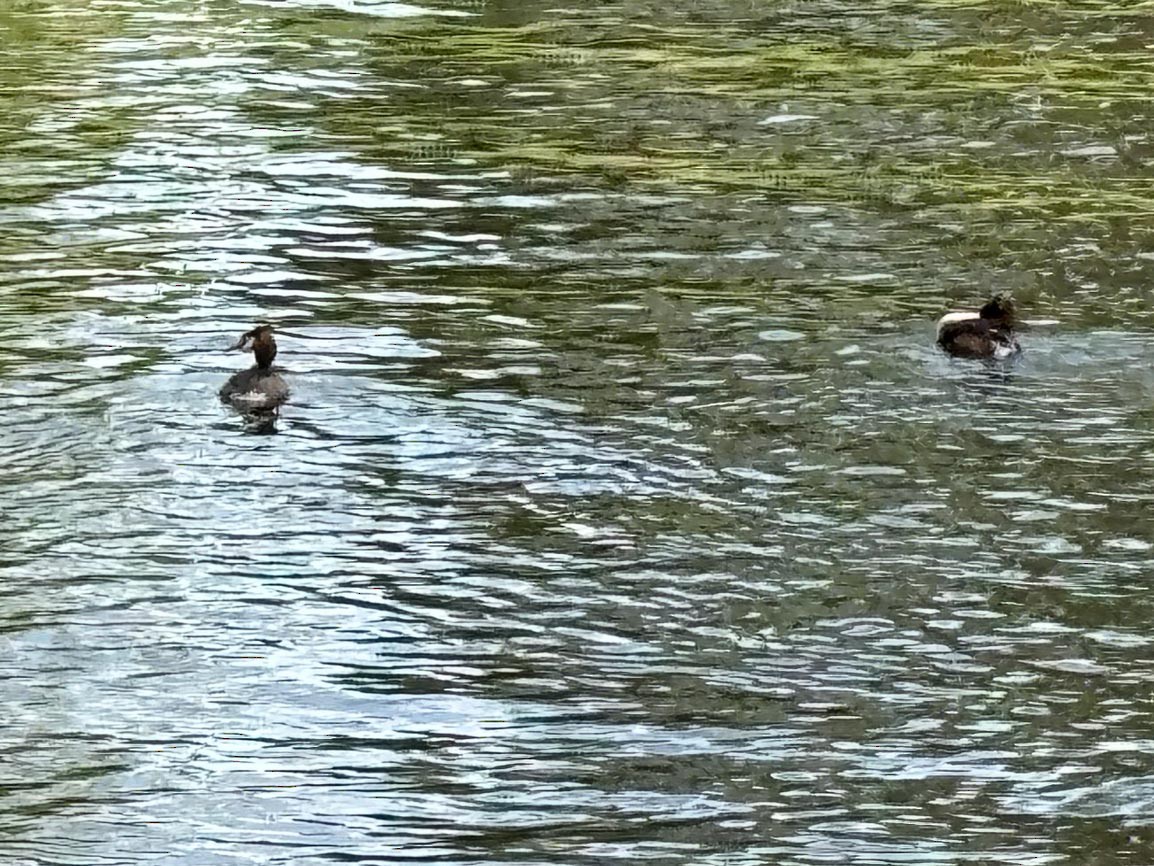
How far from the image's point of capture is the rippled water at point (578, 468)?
9.45m

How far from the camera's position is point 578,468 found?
1302cm

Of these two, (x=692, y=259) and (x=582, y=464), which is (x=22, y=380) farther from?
(x=692, y=259)

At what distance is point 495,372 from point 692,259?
2.82 meters

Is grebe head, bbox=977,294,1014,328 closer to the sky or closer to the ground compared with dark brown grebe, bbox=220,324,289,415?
closer to the sky

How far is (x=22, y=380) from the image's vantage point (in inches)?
569

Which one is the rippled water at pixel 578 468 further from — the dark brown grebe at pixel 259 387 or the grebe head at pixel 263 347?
the grebe head at pixel 263 347

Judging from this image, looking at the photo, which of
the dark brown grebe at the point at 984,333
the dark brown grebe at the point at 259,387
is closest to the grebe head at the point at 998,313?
the dark brown grebe at the point at 984,333

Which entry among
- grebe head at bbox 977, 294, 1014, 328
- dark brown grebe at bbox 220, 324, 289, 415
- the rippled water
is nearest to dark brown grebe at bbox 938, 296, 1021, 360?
grebe head at bbox 977, 294, 1014, 328

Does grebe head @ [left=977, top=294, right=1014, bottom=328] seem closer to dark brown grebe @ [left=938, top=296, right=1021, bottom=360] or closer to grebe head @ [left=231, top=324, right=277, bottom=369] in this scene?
dark brown grebe @ [left=938, top=296, right=1021, bottom=360]

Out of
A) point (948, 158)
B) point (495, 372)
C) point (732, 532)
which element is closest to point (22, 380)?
point (495, 372)

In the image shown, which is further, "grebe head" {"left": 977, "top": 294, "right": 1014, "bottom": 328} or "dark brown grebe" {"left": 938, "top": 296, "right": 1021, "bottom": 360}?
"grebe head" {"left": 977, "top": 294, "right": 1014, "bottom": 328}

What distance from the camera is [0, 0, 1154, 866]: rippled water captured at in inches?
372

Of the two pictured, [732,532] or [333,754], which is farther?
[732,532]

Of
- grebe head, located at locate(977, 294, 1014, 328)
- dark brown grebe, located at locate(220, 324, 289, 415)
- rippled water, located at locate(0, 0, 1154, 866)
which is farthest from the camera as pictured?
grebe head, located at locate(977, 294, 1014, 328)
